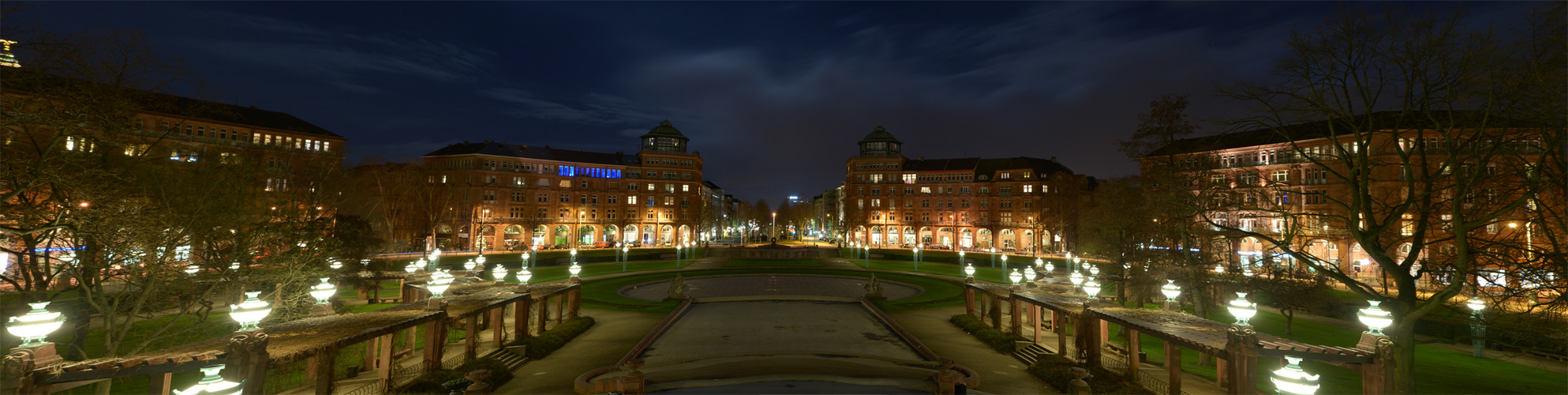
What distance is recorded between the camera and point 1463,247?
13727 millimetres

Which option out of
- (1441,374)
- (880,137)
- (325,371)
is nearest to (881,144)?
(880,137)

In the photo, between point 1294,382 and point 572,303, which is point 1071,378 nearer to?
point 1294,382

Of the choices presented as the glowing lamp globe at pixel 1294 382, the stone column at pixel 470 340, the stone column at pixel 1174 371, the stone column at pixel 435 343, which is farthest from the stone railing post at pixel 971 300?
the stone column at pixel 435 343

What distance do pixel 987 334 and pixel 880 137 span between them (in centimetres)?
8006

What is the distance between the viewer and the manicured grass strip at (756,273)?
114ft

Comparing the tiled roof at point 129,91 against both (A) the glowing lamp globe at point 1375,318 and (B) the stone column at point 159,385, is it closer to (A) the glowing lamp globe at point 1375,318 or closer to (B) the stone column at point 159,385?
(B) the stone column at point 159,385

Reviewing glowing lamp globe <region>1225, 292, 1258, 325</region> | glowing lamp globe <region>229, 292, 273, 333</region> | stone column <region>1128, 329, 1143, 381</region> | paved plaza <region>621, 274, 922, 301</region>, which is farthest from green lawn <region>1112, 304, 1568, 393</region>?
glowing lamp globe <region>229, 292, 273, 333</region>

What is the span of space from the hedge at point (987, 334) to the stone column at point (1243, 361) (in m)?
10.6

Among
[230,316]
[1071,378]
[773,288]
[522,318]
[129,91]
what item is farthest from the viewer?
[773,288]

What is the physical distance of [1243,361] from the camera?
14.3 m

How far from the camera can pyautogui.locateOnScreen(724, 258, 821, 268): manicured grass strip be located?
63.4 metres

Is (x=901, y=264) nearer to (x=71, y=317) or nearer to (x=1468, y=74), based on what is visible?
(x=1468, y=74)

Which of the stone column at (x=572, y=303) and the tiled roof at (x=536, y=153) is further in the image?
the tiled roof at (x=536, y=153)

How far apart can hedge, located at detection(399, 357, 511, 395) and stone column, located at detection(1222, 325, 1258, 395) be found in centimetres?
2242
